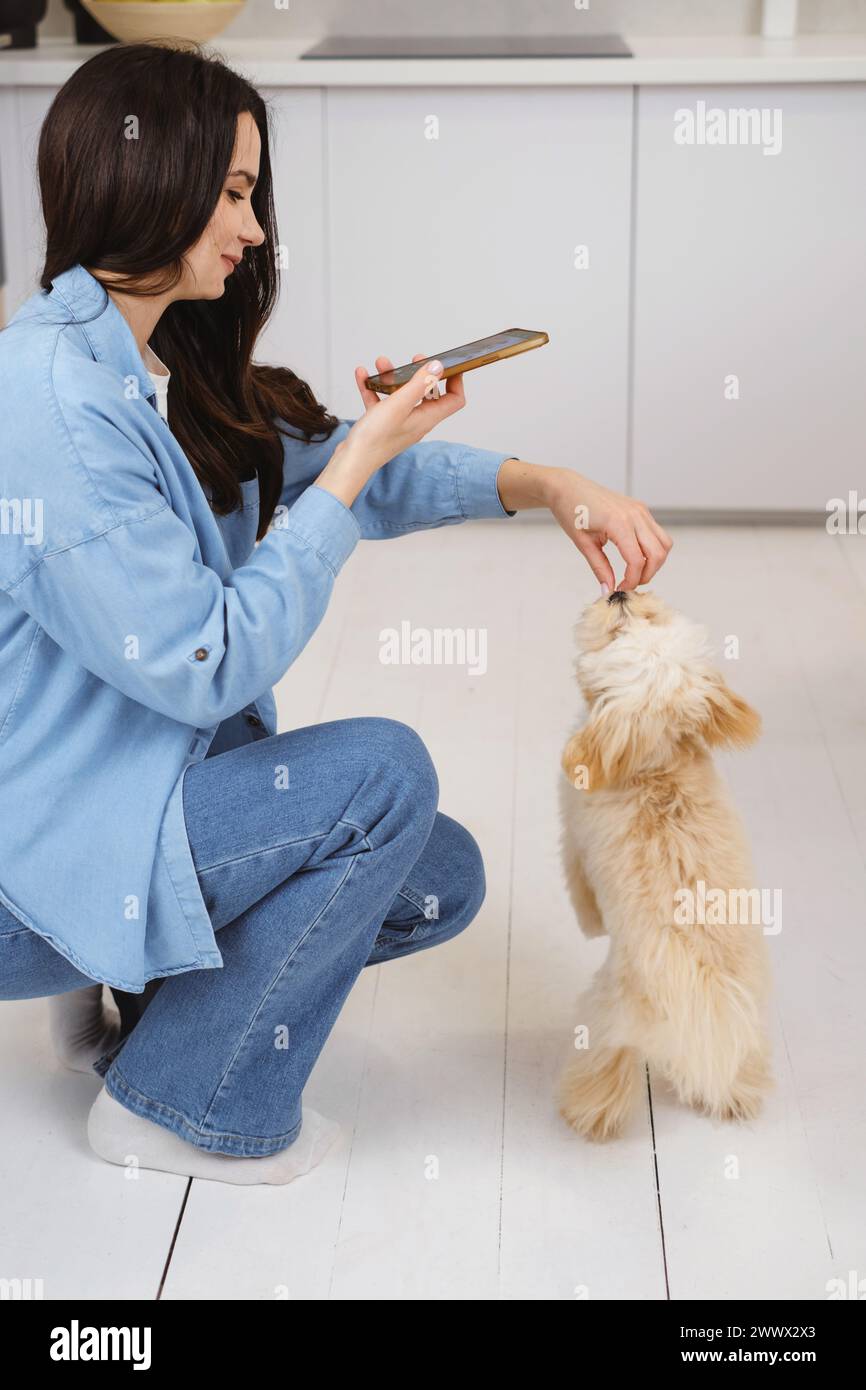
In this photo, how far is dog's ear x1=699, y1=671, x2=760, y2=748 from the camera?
145cm

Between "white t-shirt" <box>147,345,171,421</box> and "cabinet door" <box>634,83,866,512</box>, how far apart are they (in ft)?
6.83

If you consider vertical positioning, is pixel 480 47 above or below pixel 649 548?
above

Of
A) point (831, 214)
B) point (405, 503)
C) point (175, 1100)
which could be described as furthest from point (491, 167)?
point (175, 1100)

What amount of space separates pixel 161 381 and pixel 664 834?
25.4 inches

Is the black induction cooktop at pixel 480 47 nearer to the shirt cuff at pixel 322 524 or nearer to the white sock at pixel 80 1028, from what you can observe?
the shirt cuff at pixel 322 524

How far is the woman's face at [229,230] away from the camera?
4.39 ft

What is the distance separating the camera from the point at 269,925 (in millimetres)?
1433

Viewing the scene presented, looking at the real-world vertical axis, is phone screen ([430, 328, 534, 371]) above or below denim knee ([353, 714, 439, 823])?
above

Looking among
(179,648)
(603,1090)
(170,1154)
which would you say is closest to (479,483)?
(179,648)

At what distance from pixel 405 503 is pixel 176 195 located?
1.63 ft

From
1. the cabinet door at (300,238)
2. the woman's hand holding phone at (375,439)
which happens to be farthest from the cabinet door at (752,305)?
the woman's hand holding phone at (375,439)

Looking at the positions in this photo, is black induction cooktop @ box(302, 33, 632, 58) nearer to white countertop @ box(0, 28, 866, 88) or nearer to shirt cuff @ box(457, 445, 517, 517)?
white countertop @ box(0, 28, 866, 88)

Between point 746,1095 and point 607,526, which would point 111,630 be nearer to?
point 607,526

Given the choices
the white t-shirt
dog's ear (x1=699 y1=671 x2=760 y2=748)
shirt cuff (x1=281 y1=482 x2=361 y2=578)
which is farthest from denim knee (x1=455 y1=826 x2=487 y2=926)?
the white t-shirt
